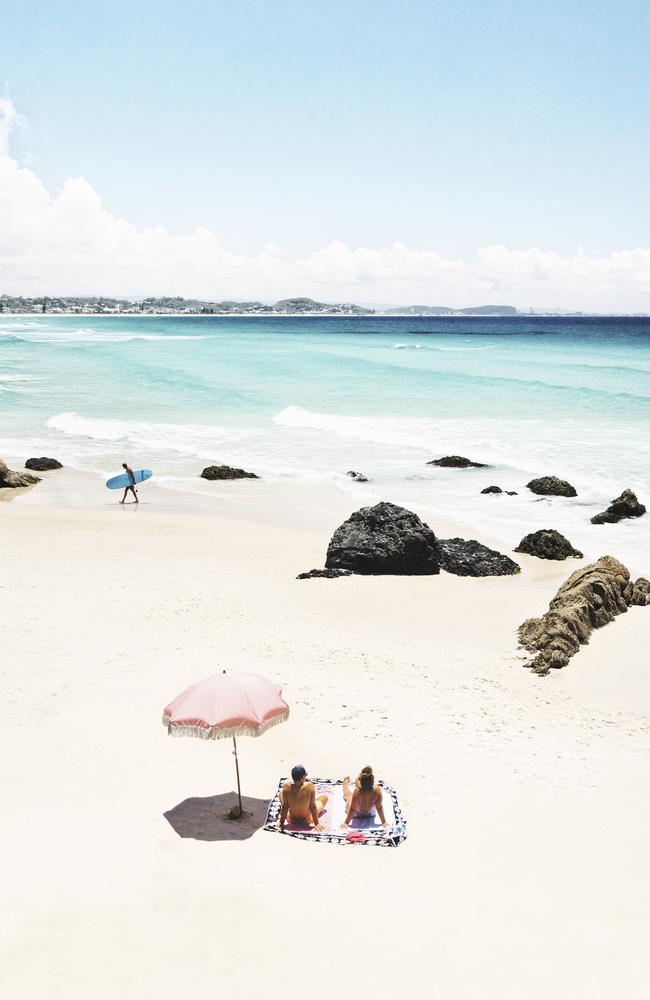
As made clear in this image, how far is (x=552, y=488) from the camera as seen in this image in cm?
2303

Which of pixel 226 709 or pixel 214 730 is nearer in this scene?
pixel 214 730

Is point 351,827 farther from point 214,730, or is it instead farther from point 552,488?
point 552,488

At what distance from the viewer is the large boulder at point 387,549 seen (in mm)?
15352

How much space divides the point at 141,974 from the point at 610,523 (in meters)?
16.8

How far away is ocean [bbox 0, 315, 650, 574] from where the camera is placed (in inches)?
934

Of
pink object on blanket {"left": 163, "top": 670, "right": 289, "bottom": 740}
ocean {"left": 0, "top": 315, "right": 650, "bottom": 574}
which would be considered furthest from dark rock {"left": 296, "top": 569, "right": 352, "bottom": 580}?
pink object on blanket {"left": 163, "top": 670, "right": 289, "bottom": 740}

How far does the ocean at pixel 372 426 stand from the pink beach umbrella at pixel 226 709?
1213cm

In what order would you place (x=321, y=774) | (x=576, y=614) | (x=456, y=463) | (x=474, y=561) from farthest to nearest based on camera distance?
(x=456, y=463), (x=474, y=561), (x=576, y=614), (x=321, y=774)

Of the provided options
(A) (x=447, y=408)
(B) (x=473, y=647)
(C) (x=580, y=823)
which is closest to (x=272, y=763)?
(C) (x=580, y=823)

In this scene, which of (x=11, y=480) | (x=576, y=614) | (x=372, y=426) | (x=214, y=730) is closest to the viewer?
(x=214, y=730)

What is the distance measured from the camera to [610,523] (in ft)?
65.4

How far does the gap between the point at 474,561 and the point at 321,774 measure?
8.03 m

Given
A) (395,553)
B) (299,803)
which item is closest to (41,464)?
(395,553)

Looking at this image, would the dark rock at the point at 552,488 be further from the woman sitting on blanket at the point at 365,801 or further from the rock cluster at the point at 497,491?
the woman sitting on blanket at the point at 365,801
